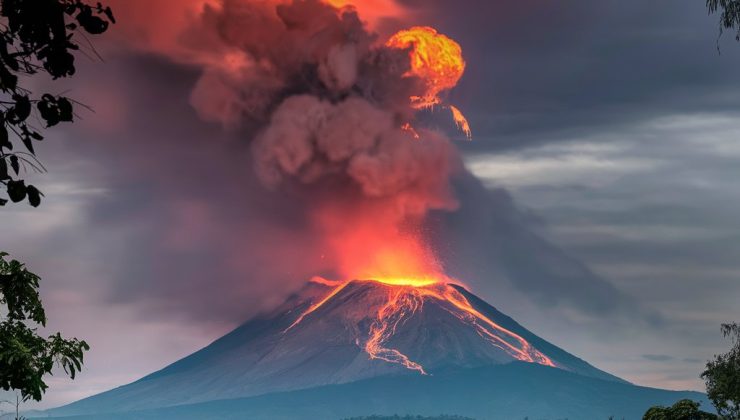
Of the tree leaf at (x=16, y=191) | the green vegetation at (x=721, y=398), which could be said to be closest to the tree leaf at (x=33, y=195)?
the tree leaf at (x=16, y=191)

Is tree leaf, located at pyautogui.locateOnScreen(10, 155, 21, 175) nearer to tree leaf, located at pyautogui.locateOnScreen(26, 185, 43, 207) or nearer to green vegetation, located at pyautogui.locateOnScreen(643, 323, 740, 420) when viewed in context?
tree leaf, located at pyautogui.locateOnScreen(26, 185, 43, 207)

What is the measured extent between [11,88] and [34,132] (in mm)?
425

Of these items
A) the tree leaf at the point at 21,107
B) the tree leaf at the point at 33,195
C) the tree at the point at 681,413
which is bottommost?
the tree leaf at the point at 33,195

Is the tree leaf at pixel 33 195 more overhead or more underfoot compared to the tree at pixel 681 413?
more underfoot

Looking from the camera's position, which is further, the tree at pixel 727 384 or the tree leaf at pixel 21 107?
the tree at pixel 727 384

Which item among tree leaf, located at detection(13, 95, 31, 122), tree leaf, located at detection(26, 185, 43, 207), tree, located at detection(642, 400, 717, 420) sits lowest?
tree leaf, located at detection(26, 185, 43, 207)

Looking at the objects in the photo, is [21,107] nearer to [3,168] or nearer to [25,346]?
[3,168]

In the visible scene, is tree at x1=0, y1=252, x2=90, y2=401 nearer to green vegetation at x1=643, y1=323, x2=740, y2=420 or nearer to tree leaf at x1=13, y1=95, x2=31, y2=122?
tree leaf at x1=13, y1=95, x2=31, y2=122

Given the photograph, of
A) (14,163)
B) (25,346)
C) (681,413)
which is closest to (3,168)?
(14,163)

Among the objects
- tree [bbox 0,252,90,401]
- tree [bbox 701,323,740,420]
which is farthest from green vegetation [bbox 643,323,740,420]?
tree [bbox 0,252,90,401]

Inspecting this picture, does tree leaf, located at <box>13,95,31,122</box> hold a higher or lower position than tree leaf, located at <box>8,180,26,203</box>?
higher

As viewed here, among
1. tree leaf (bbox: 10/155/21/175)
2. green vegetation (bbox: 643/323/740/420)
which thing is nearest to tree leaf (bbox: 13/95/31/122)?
tree leaf (bbox: 10/155/21/175)

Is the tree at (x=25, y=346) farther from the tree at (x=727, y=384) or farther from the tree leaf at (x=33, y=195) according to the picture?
the tree at (x=727, y=384)

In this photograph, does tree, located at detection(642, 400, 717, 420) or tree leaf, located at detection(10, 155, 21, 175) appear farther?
tree, located at detection(642, 400, 717, 420)
